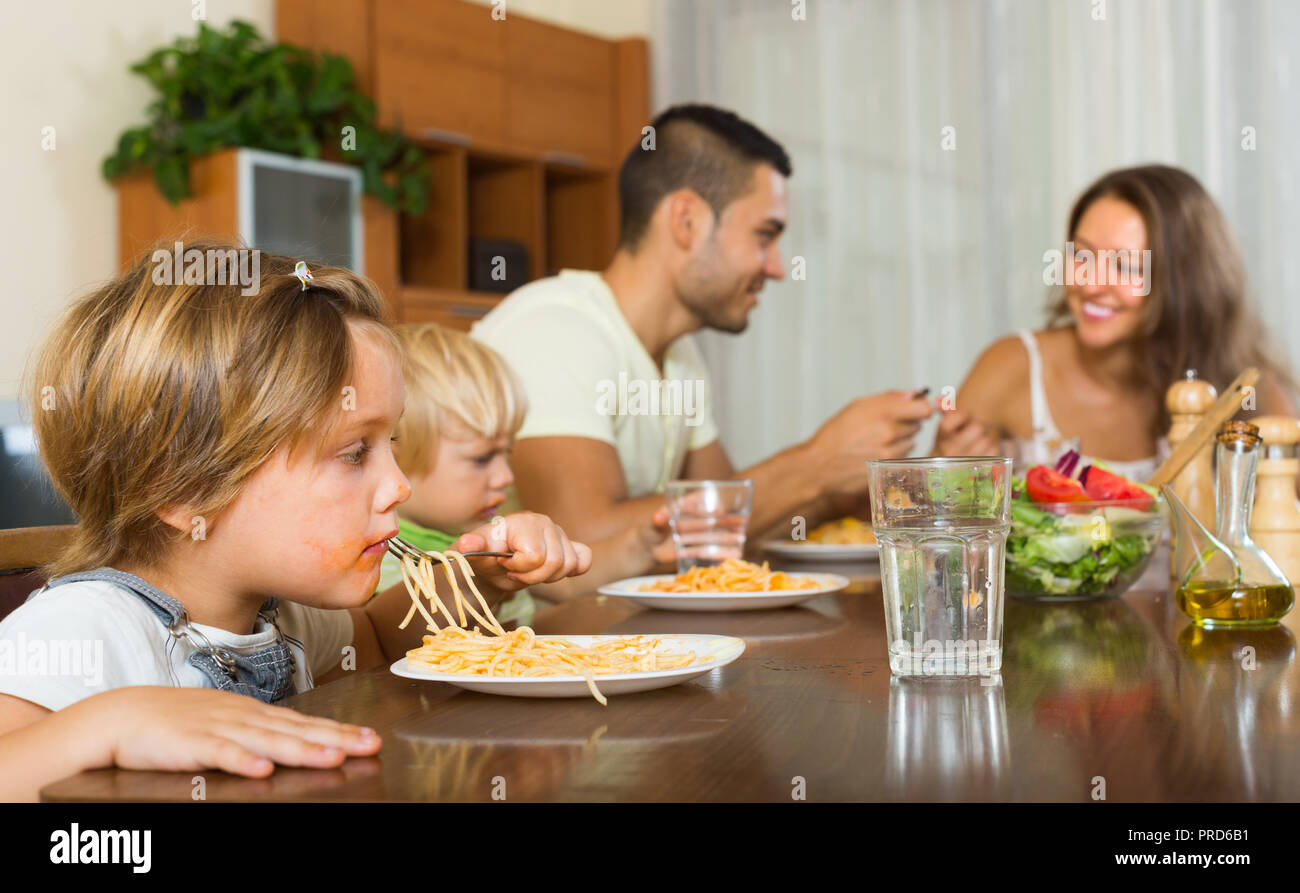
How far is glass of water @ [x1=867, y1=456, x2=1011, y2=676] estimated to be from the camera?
0.87 m

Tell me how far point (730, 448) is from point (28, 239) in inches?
97.5

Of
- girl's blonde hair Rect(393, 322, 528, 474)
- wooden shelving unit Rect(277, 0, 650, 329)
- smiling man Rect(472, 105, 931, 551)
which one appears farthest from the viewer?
wooden shelving unit Rect(277, 0, 650, 329)

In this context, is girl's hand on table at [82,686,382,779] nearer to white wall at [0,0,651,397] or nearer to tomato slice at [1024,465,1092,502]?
tomato slice at [1024,465,1092,502]

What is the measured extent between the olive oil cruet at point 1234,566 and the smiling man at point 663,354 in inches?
33.2

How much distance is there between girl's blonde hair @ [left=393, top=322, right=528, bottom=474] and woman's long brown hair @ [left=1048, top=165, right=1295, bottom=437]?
1.32 metres

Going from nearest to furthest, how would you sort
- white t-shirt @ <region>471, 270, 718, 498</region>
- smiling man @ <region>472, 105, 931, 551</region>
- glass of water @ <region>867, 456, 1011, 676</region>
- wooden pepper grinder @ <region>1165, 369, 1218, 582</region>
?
1. glass of water @ <region>867, 456, 1011, 676</region>
2. wooden pepper grinder @ <region>1165, 369, 1218, 582</region>
3. smiling man @ <region>472, 105, 931, 551</region>
4. white t-shirt @ <region>471, 270, 718, 498</region>

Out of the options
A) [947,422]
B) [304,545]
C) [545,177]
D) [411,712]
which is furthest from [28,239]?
[411,712]

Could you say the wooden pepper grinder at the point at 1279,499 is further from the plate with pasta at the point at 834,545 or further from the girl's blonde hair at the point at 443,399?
the girl's blonde hair at the point at 443,399

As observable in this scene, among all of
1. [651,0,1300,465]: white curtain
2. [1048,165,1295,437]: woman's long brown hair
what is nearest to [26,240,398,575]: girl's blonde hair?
[1048,165,1295,437]: woman's long brown hair

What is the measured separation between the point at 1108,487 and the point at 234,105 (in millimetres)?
2907

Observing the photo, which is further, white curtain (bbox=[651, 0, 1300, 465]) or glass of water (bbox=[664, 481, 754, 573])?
white curtain (bbox=[651, 0, 1300, 465])
